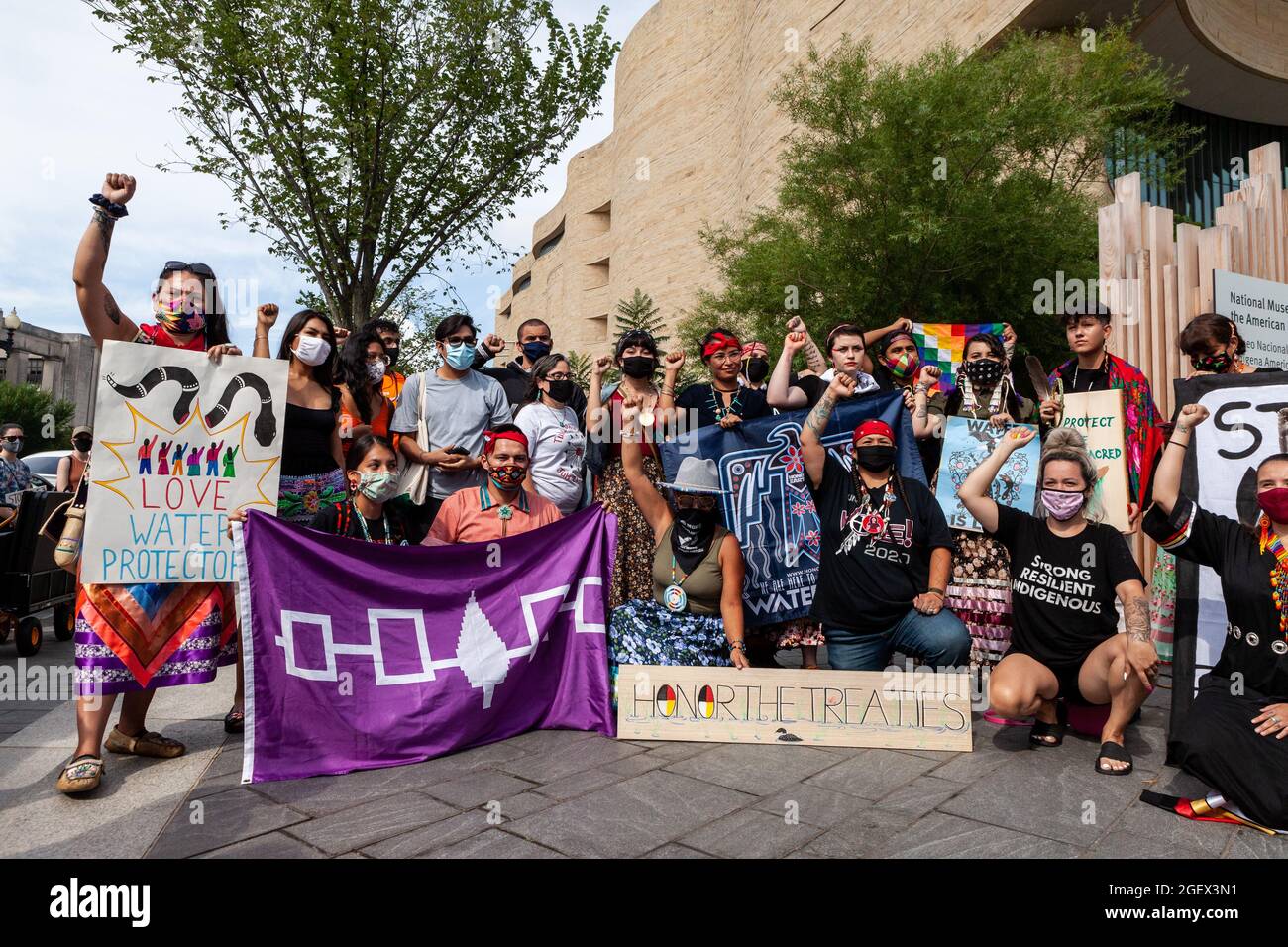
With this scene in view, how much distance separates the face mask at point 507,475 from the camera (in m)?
4.69

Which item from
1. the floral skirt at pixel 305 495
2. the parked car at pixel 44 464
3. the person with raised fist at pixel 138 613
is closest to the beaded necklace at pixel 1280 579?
the floral skirt at pixel 305 495

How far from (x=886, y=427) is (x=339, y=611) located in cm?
305

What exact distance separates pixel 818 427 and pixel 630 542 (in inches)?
51.9

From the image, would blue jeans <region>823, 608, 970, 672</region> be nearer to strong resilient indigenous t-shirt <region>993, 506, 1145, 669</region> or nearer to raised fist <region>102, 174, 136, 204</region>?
strong resilient indigenous t-shirt <region>993, 506, 1145, 669</region>

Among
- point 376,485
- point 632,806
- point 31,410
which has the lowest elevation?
point 632,806

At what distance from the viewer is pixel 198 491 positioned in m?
4.00

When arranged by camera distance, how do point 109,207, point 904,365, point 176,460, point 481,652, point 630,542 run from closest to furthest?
point 109,207
point 176,460
point 481,652
point 630,542
point 904,365

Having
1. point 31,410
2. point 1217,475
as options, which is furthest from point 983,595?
point 31,410

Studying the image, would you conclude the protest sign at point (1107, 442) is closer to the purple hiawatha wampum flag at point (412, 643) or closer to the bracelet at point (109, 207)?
the purple hiawatha wampum flag at point (412, 643)

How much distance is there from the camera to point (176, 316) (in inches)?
158

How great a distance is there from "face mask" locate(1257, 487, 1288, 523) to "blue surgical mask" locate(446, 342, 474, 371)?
422cm

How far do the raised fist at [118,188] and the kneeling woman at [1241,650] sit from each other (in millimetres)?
4779

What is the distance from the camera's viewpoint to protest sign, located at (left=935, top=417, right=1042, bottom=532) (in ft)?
15.6

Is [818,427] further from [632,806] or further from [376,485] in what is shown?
[376,485]
